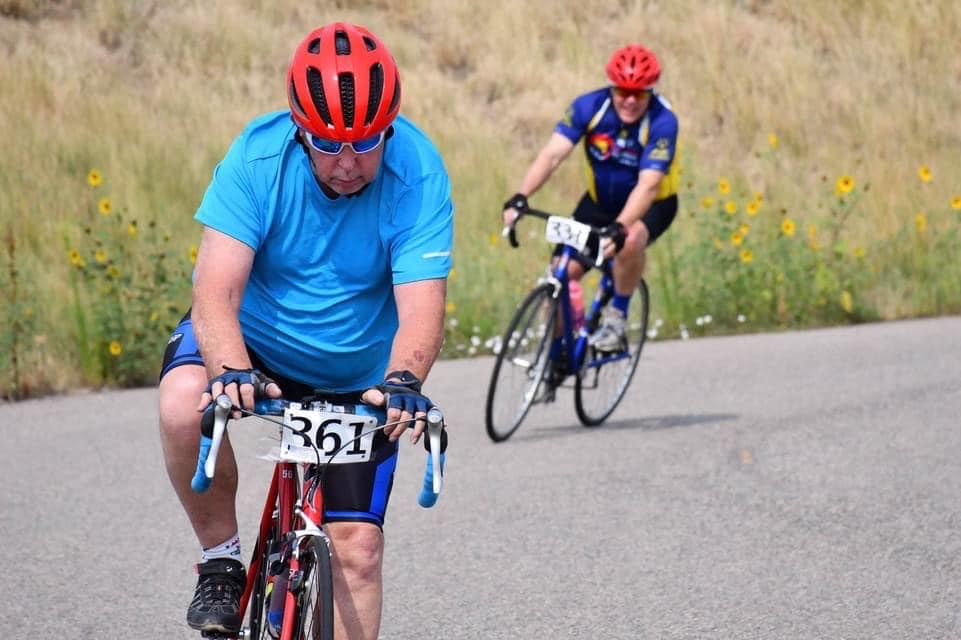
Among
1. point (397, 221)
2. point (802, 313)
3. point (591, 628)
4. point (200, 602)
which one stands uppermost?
point (397, 221)

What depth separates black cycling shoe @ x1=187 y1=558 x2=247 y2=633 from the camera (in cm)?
418

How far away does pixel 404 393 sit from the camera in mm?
3674

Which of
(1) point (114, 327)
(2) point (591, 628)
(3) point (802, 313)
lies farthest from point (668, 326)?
(2) point (591, 628)

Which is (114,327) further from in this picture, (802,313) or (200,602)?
(200,602)

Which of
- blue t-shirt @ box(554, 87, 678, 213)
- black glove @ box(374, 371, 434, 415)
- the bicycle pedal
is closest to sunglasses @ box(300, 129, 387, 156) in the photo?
black glove @ box(374, 371, 434, 415)

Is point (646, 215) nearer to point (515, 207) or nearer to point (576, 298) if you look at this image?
point (576, 298)

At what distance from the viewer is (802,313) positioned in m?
14.6

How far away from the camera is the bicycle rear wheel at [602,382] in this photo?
976 centimetres

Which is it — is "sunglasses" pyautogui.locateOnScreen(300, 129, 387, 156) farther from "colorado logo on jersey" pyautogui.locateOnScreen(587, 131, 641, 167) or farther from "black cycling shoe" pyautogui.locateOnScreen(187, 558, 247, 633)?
"colorado logo on jersey" pyautogui.locateOnScreen(587, 131, 641, 167)

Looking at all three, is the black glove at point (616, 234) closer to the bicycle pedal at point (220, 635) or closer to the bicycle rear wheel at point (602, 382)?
the bicycle rear wheel at point (602, 382)

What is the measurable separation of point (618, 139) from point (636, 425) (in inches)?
67.9

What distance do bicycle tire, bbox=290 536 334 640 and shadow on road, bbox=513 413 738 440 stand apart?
570 cm

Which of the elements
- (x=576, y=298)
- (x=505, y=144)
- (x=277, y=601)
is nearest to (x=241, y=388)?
(x=277, y=601)

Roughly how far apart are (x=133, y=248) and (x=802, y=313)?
A: 6094 millimetres
